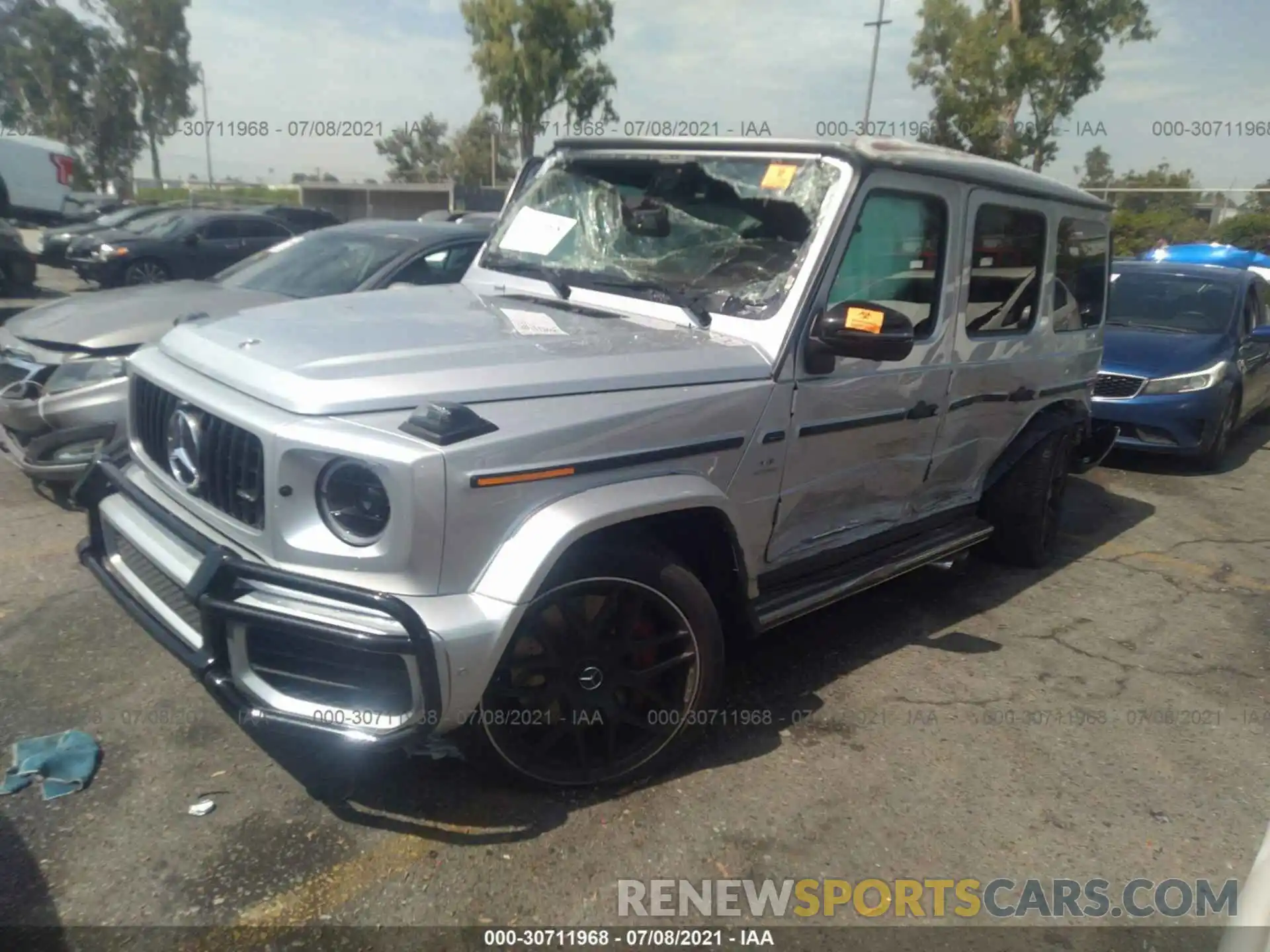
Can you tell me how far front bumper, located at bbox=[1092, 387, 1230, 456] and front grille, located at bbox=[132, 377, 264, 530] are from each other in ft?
22.1

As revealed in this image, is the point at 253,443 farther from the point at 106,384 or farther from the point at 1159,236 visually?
the point at 1159,236

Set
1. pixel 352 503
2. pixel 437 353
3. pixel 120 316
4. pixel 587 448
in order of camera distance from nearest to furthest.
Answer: pixel 352 503 → pixel 587 448 → pixel 437 353 → pixel 120 316

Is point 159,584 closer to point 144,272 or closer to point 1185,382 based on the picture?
point 1185,382

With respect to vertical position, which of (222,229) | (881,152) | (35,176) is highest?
(881,152)

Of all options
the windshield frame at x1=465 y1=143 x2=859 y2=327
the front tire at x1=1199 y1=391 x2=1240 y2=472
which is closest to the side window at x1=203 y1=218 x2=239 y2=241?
the windshield frame at x1=465 y1=143 x2=859 y2=327

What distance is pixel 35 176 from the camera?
26.2 m

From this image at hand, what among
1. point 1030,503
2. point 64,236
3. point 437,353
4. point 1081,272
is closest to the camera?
point 437,353

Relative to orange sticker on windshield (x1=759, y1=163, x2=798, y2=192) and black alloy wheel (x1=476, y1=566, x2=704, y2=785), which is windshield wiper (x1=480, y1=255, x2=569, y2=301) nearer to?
orange sticker on windshield (x1=759, y1=163, x2=798, y2=192)

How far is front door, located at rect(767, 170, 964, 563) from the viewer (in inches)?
131

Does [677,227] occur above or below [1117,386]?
above

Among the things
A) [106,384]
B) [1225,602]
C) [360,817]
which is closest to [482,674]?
[360,817]

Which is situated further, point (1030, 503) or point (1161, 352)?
point (1161, 352)

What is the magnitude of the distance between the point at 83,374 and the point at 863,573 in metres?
3.94

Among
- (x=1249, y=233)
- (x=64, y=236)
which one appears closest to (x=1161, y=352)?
(x=64, y=236)
